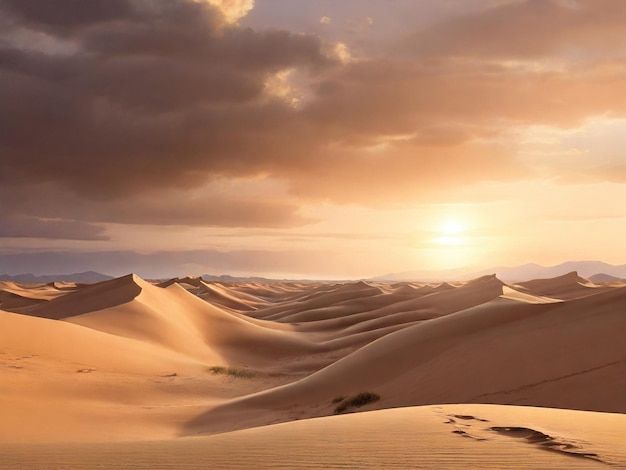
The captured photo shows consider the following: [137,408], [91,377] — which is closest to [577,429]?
[137,408]

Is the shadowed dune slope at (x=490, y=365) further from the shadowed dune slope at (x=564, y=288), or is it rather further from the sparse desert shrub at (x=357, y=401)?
the shadowed dune slope at (x=564, y=288)

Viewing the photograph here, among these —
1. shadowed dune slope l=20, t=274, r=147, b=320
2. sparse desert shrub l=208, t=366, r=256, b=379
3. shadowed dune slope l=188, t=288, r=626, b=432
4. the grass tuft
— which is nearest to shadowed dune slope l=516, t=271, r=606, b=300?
sparse desert shrub l=208, t=366, r=256, b=379

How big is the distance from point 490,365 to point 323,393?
5025 millimetres

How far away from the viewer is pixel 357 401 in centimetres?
1422

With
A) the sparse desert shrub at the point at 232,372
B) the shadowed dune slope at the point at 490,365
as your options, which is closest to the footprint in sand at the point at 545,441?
the shadowed dune slope at the point at 490,365

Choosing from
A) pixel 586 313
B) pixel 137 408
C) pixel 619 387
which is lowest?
pixel 137 408

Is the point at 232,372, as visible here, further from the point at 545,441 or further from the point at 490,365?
the point at 545,441

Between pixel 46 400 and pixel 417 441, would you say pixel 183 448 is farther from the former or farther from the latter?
pixel 46 400

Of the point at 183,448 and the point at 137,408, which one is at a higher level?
the point at 183,448

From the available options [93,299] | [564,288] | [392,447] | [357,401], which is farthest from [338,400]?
[564,288]

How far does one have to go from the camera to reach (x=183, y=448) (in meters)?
6.69

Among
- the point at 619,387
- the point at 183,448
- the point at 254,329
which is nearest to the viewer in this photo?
the point at 183,448

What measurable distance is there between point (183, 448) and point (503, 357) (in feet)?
32.2

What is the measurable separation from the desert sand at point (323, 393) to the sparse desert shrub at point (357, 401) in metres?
0.04
